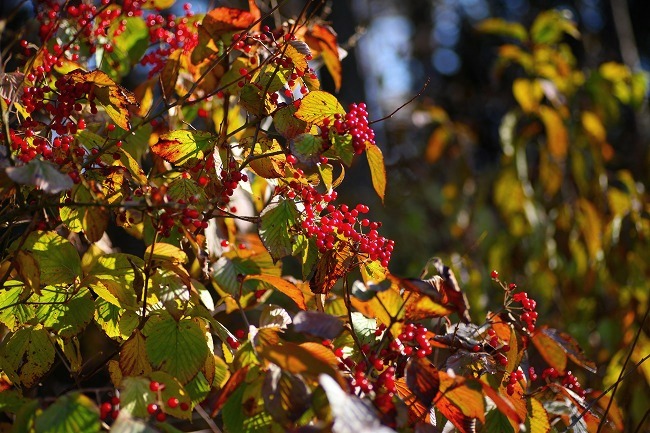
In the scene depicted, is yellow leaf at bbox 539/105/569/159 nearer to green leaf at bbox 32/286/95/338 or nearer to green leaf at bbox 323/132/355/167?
green leaf at bbox 323/132/355/167

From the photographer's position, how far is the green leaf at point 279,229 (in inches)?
39.7

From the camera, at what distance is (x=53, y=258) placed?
3.32ft

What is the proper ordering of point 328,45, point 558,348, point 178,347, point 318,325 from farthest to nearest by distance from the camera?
1. point 328,45
2. point 558,348
3. point 178,347
4. point 318,325

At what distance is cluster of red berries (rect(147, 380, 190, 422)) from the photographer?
2.56 feet

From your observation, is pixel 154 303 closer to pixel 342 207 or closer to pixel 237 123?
pixel 342 207

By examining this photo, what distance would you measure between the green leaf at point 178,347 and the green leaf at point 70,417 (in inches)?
8.3

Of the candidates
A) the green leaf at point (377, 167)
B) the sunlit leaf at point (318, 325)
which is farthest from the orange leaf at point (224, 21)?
the sunlit leaf at point (318, 325)

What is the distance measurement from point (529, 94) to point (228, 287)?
6.18 ft

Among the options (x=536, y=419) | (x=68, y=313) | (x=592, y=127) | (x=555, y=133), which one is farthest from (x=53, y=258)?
(x=592, y=127)

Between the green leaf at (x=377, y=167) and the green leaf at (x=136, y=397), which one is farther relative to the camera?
the green leaf at (x=377, y=167)

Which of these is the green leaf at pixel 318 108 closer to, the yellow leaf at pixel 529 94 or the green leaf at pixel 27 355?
the green leaf at pixel 27 355

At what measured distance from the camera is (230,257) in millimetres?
1185

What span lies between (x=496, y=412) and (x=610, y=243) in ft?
4.91

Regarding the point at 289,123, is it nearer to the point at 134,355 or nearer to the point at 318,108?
the point at 318,108
